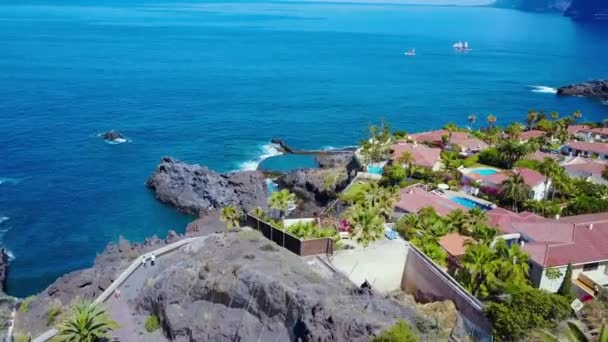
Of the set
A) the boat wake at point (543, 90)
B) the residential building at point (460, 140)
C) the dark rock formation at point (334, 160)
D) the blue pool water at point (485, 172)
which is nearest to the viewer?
the blue pool water at point (485, 172)

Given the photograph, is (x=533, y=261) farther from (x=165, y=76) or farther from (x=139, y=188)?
(x=165, y=76)

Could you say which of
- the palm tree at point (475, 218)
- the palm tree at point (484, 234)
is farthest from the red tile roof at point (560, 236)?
the palm tree at point (484, 234)

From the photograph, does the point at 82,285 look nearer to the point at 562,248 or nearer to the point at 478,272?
the point at 478,272

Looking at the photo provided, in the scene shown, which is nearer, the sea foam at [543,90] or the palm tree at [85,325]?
the palm tree at [85,325]

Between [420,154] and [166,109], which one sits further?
[166,109]

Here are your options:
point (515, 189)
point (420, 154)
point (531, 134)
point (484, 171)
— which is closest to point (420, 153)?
point (420, 154)

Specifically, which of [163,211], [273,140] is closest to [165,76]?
[273,140]

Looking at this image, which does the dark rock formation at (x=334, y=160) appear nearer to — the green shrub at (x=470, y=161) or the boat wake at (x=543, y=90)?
the green shrub at (x=470, y=161)
